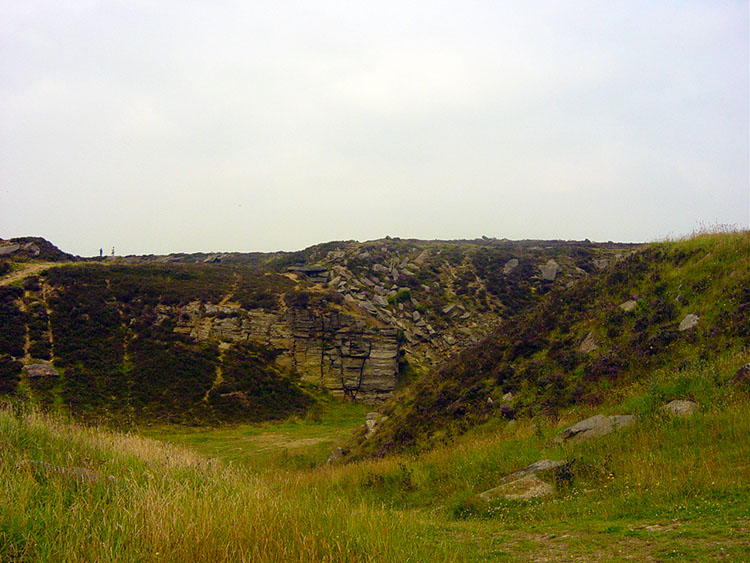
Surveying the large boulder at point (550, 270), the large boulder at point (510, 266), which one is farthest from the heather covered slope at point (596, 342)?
the large boulder at point (510, 266)

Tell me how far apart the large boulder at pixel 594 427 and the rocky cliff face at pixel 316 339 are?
32.5 meters

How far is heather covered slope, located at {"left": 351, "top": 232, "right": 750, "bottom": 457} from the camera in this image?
13.6m

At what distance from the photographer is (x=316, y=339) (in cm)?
4597

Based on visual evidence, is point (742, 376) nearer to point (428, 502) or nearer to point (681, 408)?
point (681, 408)

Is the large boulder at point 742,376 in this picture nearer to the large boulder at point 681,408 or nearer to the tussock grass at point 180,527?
the large boulder at point 681,408

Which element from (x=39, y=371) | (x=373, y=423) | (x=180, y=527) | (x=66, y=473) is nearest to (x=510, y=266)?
(x=373, y=423)

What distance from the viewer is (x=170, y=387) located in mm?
36062

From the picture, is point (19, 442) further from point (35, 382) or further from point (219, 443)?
point (35, 382)

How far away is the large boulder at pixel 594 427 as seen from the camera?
10.2 meters

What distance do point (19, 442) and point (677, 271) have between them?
19.4 meters

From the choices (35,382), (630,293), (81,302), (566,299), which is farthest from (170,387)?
(630,293)

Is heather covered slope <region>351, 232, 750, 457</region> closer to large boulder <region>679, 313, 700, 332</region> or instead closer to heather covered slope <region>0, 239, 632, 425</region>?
large boulder <region>679, 313, 700, 332</region>

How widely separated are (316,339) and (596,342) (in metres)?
33.0

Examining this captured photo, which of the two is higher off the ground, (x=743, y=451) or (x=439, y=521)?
(x=743, y=451)
